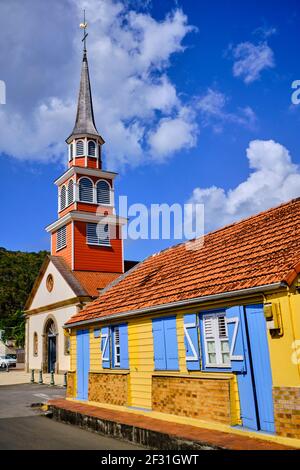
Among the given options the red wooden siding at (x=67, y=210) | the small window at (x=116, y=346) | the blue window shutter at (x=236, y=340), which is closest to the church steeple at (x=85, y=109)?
the red wooden siding at (x=67, y=210)

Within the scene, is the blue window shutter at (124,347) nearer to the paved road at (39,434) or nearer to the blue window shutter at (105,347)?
the blue window shutter at (105,347)

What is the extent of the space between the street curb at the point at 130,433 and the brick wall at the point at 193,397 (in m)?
0.93

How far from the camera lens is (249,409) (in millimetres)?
8281

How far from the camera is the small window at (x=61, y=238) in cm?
3384

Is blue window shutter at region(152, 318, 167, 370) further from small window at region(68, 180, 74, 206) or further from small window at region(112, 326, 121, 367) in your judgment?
small window at region(68, 180, 74, 206)

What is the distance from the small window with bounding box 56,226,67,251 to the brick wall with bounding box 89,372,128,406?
67.0ft

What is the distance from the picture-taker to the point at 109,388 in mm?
13125

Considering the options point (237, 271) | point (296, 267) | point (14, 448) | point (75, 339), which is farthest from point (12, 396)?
point (296, 267)

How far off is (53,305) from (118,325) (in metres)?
20.3

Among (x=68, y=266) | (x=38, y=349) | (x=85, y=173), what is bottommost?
(x=38, y=349)

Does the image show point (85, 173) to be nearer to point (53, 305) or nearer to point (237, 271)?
point (53, 305)

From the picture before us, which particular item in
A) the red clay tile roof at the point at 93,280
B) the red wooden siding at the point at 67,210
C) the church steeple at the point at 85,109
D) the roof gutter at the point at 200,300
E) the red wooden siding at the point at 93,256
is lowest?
the roof gutter at the point at 200,300

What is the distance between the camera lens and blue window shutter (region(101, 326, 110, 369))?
13.4 meters

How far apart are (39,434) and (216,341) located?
534cm
